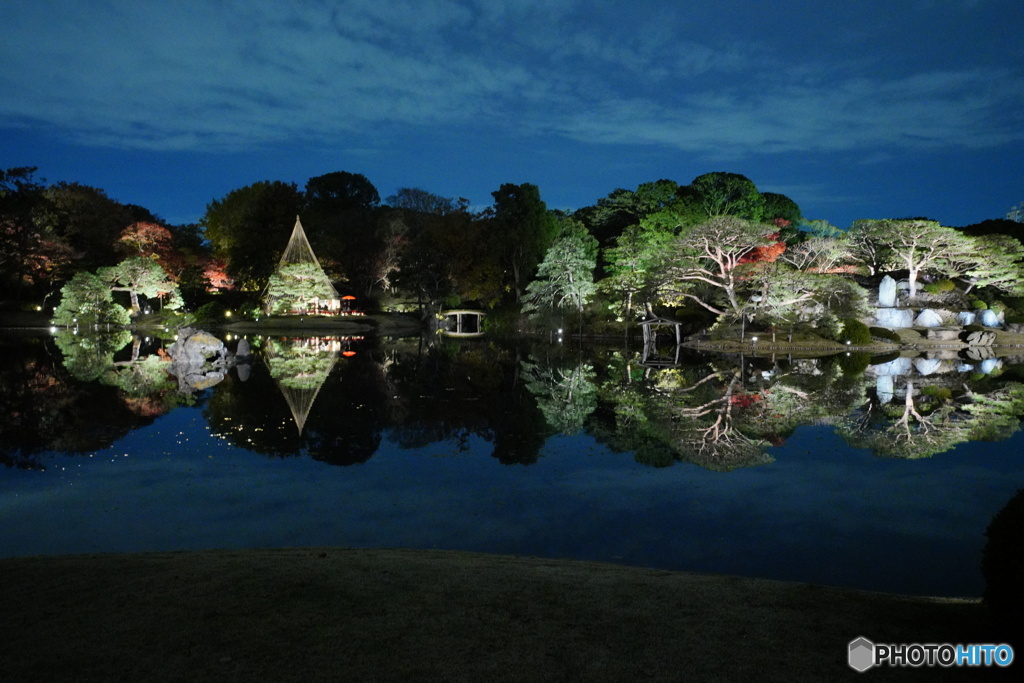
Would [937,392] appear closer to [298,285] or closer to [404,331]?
[404,331]

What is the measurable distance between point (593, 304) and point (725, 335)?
42.2ft

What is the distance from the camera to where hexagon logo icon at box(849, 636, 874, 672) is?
351 centimetres

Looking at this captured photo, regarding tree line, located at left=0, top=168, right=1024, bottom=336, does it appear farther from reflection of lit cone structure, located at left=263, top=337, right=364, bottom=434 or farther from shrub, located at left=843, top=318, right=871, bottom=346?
reflection of lit cone structure, located at left=263, top=337, right=364, bottom=434

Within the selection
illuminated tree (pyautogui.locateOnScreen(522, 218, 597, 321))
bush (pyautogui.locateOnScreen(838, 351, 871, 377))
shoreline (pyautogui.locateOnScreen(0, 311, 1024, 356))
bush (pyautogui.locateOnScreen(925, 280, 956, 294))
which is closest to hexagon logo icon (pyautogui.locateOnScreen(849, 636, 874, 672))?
bush (pyautogui.locateOnScreen(838, 351, 871, 377))

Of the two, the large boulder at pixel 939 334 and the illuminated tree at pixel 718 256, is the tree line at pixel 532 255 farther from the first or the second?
the large boulder at pixel 939 334

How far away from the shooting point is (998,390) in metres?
19.1

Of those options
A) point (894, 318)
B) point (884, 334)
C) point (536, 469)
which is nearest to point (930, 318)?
point (894, 318)

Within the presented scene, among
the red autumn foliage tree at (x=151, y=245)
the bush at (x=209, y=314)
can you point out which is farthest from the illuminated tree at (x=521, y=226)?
the red autumn foliage tree at (x=151, y=245)

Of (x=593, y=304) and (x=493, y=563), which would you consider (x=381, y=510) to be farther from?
(x=593, y=304)

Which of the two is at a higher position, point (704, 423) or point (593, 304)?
point (593, 304)

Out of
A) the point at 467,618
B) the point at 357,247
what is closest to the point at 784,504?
the point at 467,618

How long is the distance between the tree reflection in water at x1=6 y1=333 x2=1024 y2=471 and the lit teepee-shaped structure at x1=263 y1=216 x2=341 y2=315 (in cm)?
2504

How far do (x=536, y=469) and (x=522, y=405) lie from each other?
6.17 meters

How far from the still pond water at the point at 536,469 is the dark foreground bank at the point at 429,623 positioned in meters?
1.73
